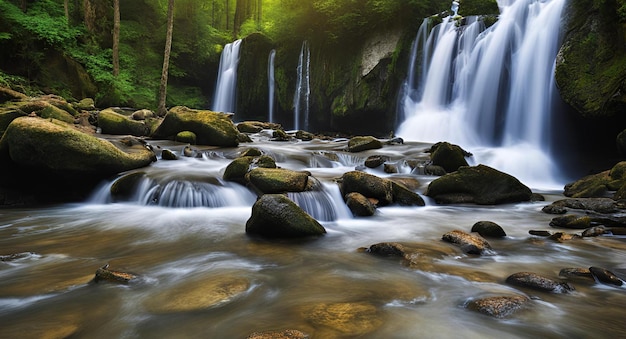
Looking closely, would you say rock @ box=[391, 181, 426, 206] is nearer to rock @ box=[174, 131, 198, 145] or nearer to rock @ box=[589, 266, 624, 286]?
rock @ box=[589, 266, 624, 286]

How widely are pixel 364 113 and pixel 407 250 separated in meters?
15.6

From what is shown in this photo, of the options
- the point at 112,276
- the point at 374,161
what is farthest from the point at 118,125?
the point at 112,276

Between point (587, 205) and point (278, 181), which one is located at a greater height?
point (278, 181)

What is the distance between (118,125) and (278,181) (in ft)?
28.4

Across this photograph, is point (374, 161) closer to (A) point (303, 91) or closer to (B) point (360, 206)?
(B) point (360, 206)

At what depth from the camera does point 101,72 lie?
1786 centimetres

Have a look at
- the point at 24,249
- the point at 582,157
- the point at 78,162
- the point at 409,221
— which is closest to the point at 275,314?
the point at 24,249

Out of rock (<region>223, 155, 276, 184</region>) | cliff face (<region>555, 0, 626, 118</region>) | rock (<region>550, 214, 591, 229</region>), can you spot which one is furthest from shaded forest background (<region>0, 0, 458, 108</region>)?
rock (<region>550, 214, 591, 229</region>)

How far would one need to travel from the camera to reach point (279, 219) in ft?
16.8

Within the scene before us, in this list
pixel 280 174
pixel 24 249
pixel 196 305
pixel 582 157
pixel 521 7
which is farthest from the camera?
pixel 521 7

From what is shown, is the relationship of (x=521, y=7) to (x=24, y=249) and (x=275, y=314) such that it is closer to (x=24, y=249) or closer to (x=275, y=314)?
(x=275, y=314)

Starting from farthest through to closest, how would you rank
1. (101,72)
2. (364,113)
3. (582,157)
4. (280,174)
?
(364,113) → (101,72) → (582,157) → (280,174)

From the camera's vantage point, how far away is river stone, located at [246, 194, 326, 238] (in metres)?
5.15

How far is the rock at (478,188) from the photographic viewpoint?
27.0ft
